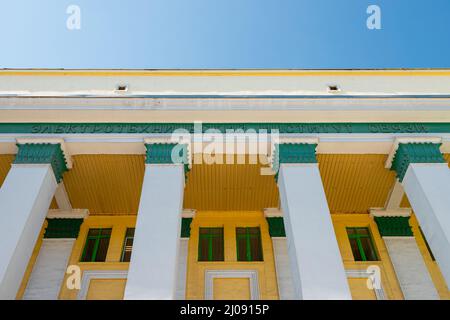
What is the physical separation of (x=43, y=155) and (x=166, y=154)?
279 cm

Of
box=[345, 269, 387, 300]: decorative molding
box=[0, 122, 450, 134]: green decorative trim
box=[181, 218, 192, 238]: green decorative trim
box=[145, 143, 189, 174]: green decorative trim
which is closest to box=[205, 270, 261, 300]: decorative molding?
box=[181, 218, 192, 238]: green decorative trim

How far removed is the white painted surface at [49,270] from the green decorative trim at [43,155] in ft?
7.86

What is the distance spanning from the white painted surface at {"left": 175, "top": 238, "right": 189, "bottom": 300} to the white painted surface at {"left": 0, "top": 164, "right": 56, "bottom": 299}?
3618 mm

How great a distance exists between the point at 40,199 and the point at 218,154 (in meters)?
4.16

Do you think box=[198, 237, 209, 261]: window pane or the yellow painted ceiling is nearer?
the yellow painted ceiling

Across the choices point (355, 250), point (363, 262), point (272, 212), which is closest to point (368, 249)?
point (355, 250)

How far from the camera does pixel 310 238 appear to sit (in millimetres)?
8242

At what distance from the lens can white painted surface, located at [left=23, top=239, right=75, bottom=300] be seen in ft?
35.3

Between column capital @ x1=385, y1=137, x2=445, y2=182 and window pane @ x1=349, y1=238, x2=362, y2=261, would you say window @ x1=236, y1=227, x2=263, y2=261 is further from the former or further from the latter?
column capital @ x1=385, y1=137, x2=445, y2=182

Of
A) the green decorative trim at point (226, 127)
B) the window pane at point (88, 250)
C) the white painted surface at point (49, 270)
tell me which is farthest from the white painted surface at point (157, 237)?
the white painted surface at point (49, 270)

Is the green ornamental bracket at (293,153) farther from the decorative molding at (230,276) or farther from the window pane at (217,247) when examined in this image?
the window pane at (217,247)

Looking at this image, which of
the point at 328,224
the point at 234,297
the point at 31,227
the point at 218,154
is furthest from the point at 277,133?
the point at 31,227

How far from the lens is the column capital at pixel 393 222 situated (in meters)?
12.1

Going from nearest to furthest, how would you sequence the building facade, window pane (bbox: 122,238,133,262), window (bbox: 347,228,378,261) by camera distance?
the building facade, window pane (bbox: 122,238,133,262), window (bbox: 347,228,378,261)
